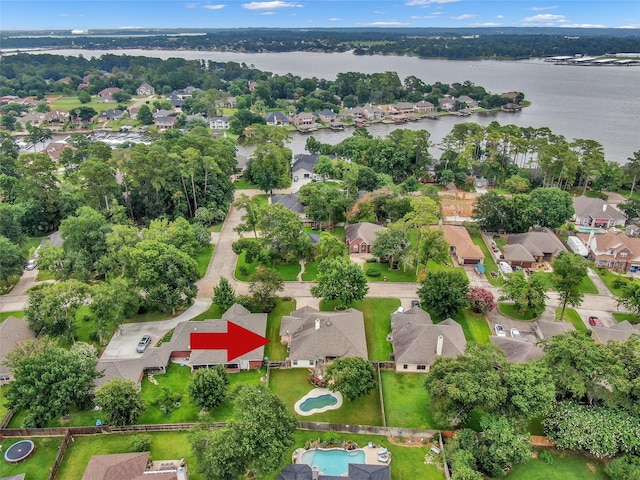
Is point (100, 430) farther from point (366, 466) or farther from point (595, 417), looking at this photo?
point (595, 417)

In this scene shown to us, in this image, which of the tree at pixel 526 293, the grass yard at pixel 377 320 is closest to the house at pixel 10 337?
the grass yard at pixel 377 320

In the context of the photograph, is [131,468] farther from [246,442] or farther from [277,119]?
[277,119]

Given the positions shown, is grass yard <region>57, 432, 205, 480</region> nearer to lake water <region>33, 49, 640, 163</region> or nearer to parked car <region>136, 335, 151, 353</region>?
parked car <region>136, 335, 151, 353</region>

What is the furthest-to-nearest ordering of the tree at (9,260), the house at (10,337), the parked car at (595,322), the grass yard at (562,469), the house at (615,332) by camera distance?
the tree at (9,260), the parked car at (595,322), the house at (615,332), the house at (10,337), the grass yard at (562,469)

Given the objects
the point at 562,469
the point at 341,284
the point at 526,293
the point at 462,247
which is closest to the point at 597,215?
the point at 462,247

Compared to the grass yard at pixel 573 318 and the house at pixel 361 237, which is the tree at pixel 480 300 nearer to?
the grass yard at pixel 573 318
